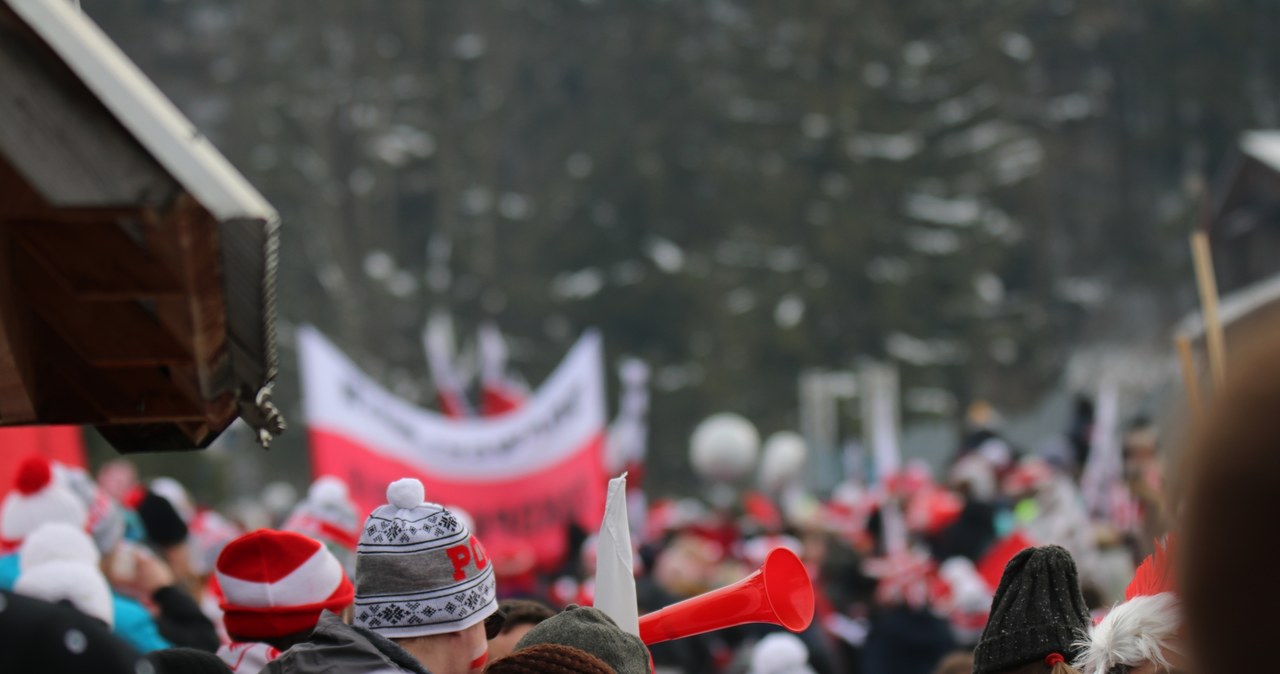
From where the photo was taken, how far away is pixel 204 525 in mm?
7953

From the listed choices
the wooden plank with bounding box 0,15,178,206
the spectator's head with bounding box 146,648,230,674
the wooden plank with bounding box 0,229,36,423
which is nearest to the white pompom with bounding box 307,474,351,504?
the spectator's head with bounding box 146,648,230,674

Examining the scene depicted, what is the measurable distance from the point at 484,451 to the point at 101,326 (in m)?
7.27

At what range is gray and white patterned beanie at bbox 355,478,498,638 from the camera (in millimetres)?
2670

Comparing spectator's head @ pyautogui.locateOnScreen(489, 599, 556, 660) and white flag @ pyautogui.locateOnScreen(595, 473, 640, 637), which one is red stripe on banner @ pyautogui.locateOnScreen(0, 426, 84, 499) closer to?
spectator's head @ pyautogui.locateOnScreen(489, 599, 556, 660)

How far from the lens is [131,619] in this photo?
163 inches

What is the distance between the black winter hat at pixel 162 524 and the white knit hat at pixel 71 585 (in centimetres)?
241

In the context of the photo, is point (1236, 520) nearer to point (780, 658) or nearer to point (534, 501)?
point (780, 658)

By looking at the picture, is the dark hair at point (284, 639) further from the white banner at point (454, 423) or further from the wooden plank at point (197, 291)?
the white banner at point (454, 423)

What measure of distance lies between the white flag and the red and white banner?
17.3ft

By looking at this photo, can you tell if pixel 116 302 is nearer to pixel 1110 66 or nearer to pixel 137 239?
pixel 137 239

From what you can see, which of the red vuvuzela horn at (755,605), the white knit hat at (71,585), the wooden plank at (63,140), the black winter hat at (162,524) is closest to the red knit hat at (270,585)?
the white knit hat at (71,585)

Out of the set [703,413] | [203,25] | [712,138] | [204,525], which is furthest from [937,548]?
[203,25]

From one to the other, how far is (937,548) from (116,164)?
8.66 m

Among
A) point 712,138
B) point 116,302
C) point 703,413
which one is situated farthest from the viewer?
point 712,138
